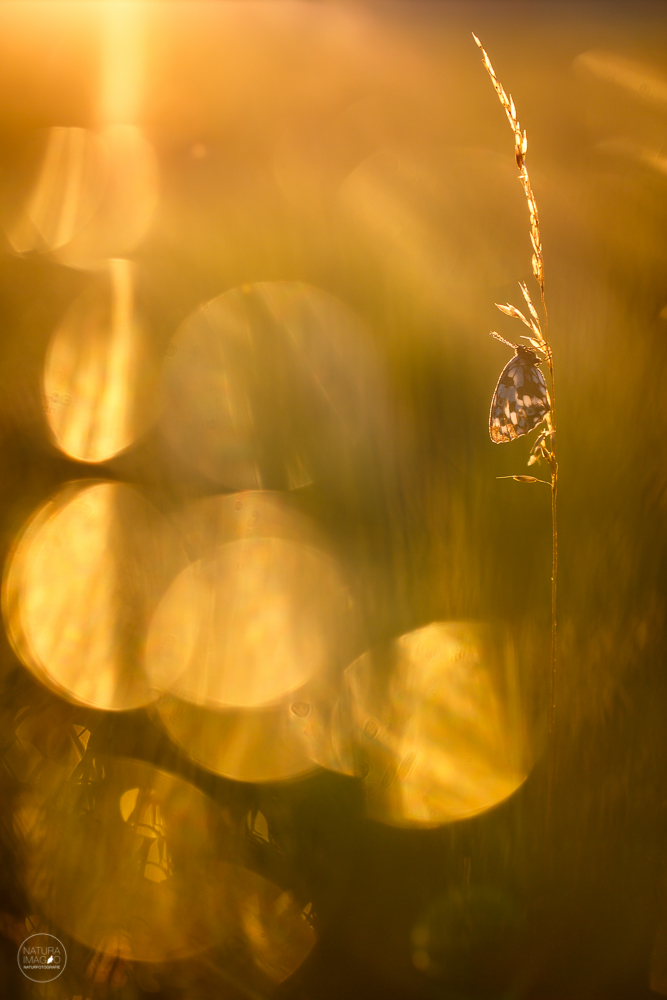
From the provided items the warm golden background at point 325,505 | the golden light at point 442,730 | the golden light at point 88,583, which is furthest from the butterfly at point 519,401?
the golden light at point 88,583

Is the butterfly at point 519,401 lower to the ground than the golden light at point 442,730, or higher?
higher

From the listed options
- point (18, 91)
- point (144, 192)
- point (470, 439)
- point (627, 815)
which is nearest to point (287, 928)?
point (627, 815)

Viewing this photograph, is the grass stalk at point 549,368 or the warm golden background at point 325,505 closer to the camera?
the grass stalk at point 549,368

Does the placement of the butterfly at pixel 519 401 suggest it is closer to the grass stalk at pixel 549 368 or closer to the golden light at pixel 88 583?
the grass stalk at pixel 549 368

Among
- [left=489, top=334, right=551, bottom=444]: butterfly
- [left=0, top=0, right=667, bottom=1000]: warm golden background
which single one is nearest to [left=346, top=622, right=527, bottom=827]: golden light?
[left=0, top=0, right=667, bottom=1000]: warm golden background

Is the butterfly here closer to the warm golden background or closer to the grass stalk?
the grass stalk

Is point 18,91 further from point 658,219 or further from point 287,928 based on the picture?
point 287,928
